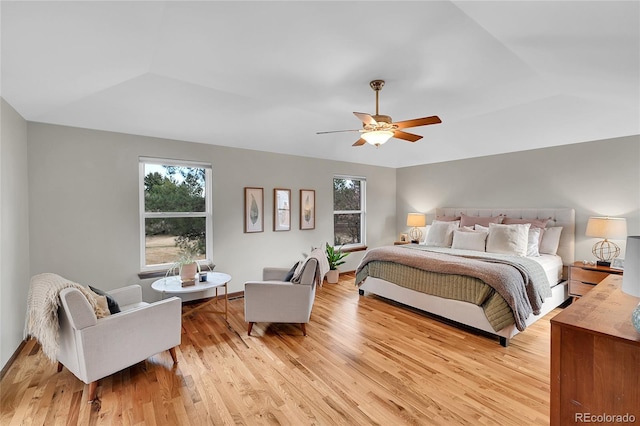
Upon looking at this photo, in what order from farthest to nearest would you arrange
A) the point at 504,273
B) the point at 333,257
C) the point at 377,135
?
the point at 333,257, the point at 504,273, the point at 377,135

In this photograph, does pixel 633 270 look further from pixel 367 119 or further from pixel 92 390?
pixel 92 390

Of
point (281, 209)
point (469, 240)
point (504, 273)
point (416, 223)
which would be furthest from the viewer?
point (416, 223)

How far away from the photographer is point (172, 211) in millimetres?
3834

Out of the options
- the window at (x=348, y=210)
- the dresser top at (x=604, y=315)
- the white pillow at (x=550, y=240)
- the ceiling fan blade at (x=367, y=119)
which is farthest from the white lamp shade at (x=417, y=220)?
the dresser top at (x=604, y=315)

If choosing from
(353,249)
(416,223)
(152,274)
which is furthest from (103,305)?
(416,223)

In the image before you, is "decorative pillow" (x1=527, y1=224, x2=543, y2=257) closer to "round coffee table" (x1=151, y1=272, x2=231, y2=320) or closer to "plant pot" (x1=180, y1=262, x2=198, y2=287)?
"round coffee table" (x1=151, y1=272, x2=231, y2=320)

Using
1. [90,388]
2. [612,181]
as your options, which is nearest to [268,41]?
[90,388]

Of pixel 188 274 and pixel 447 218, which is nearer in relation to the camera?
pixel 188 274

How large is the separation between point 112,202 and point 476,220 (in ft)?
17.0

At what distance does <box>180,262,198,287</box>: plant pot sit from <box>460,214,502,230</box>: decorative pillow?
4.20 meters

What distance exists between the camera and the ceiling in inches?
67.1

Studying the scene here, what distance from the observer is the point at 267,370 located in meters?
2.38

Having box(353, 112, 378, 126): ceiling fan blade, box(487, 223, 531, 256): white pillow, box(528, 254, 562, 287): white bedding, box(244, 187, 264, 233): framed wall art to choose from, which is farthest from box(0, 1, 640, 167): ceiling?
box(528, 254, 562, 287): white bedding

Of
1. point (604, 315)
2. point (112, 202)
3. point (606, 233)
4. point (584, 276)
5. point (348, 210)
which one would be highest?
point (112, 202)
